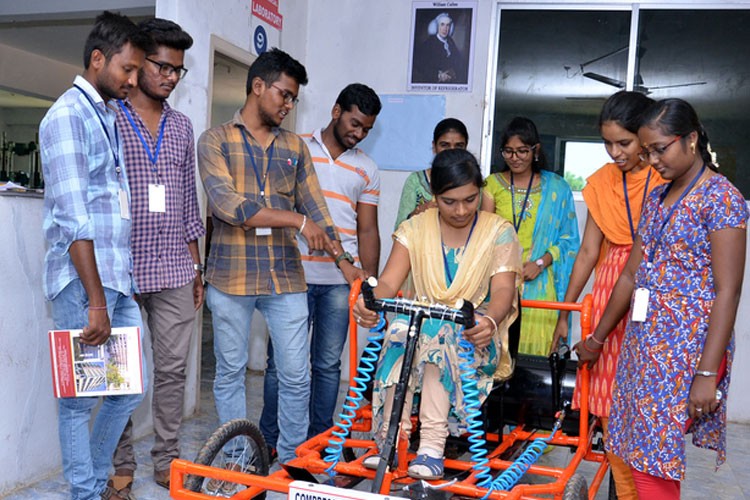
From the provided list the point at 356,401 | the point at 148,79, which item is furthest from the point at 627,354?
the point at 148,79

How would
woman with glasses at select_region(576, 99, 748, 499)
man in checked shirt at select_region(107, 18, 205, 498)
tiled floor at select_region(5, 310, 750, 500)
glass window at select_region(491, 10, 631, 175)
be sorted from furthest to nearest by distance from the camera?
glass window at select_region(491, 10, 631, 175), tiled floor at select_region(5, 310, 750, 500), man in checked shirt at select_region(107, 18, 205, 498), woman with glasses at select_region(576, 99, 748, 499)

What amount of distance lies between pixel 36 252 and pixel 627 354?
2.36 metres

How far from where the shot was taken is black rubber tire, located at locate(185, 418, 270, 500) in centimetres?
236

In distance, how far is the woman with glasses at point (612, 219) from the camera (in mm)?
2676

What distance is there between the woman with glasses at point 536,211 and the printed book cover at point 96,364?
1.90m

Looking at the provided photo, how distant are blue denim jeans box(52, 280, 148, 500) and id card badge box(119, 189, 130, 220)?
0.88 feet

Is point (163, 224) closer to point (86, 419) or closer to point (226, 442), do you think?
point (86, 419)

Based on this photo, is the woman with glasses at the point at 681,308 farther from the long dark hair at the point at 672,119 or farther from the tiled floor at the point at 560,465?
the tiled floor at the point at 560,465

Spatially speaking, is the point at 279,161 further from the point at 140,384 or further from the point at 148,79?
the point at 140,384

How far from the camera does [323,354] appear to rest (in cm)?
354

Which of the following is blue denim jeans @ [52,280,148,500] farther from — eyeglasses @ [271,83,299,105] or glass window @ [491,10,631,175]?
glass window @ [491,10,631,175]

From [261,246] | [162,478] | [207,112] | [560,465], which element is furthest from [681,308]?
[207,112]

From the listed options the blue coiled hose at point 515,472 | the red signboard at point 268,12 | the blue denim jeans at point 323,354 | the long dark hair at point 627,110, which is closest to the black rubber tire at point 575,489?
the blue coiled hose at point 515,472

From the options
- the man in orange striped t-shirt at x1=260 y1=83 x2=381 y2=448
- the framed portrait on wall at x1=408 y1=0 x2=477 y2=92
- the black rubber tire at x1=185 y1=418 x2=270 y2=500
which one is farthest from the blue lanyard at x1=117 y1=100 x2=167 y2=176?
the framed portrait on wall at x1=408 y1=0 x2=477 y2=92
